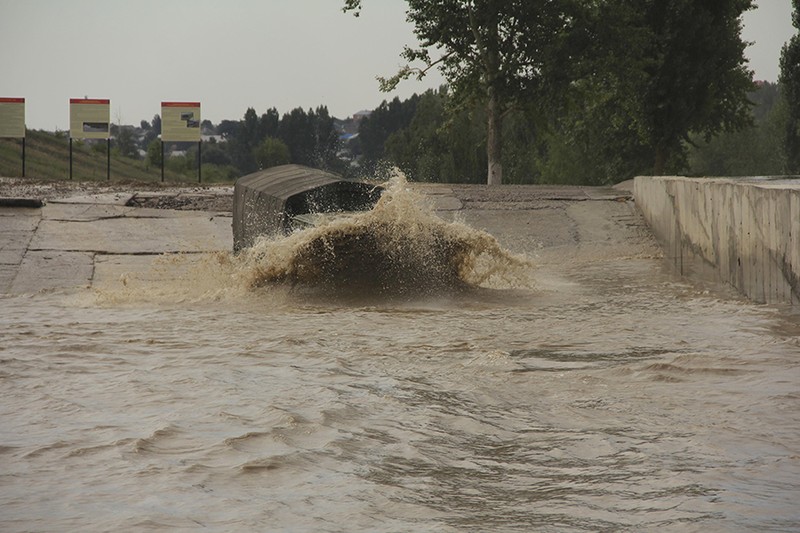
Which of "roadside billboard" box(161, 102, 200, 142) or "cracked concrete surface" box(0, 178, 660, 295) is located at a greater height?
"roadside billboard" box(161, 102, 200, 142)

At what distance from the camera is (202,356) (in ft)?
28.2

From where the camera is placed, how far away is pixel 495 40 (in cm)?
2922

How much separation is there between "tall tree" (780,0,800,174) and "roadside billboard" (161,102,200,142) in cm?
2715

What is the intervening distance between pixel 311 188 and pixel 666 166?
27844 millimetres

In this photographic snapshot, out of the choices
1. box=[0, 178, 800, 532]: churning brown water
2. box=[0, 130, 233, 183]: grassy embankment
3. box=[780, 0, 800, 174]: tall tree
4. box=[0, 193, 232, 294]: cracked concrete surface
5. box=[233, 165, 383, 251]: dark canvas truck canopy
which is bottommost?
box=[0, 178, 800, 532]: churning brown water

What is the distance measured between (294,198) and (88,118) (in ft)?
55.3

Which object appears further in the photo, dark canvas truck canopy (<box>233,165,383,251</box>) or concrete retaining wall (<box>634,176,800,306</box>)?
dark canvas truck canopy (<box>233,165,383,251</box>)

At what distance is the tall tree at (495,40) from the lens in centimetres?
2889

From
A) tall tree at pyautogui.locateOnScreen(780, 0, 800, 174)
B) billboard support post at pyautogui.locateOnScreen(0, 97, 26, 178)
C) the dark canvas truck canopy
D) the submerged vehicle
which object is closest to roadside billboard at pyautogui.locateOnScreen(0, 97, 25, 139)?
billboard support post at pyautogui.locateOnScreen(0, 97, 26, 178)

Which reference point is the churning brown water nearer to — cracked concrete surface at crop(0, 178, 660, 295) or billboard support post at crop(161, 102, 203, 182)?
cracked concrete surface at crop(0, 178, 660, 295)

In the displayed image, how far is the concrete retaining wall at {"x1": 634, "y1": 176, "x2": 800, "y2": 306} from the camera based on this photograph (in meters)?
10.1

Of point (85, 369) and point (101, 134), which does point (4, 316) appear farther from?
point (101, 134)

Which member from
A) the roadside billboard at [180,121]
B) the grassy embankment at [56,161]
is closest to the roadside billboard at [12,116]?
the roadside billboard at [180,121]

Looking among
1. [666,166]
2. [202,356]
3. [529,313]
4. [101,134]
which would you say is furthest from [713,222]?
[666,166]
